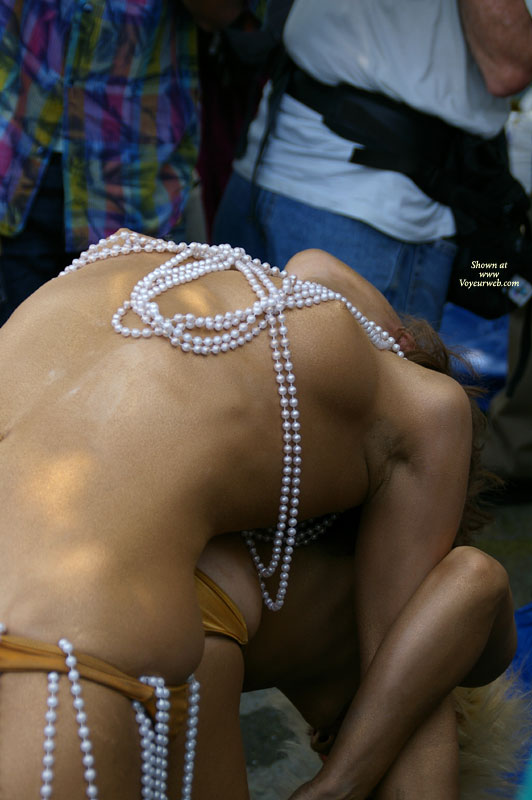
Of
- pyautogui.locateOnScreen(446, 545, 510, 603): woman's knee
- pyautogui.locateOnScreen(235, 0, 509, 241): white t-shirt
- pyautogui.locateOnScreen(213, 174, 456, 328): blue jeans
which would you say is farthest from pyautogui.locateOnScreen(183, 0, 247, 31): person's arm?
pyautogui.locateOnScreen(446, 545, 510, 603): woman's knee

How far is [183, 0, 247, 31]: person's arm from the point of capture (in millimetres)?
2098

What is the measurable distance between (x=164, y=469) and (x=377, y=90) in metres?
1.32

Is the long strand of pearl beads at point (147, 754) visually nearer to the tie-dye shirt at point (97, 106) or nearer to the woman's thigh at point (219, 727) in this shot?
the woman's thigh at point (219, 727)

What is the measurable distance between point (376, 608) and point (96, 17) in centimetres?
131

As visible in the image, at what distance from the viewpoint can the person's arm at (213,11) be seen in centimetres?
210

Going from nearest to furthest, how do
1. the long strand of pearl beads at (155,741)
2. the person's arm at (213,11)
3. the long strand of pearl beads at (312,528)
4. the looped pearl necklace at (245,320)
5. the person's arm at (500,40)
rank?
the long strand of pearl beads at (155,741), the looped pearl necklace at (245,320), the long strand of pearl beads at (312,528), the person's arm at (500,40), the person's arm at (213,11)

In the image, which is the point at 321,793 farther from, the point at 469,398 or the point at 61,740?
the point at 469,398

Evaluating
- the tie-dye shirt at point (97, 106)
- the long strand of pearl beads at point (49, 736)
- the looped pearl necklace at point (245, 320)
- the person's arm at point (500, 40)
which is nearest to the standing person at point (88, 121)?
the tie-dye shirt at point (97, 106)

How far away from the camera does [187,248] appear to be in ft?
4.43

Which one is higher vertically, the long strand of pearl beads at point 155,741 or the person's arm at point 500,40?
the person's arm at point 500,40

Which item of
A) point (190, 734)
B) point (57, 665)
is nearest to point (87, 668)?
point (57, 665)

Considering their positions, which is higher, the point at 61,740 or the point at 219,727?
the point at 61,740

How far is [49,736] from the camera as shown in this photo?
0.94 m

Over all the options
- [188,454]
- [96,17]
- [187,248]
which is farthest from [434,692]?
[96,17]
